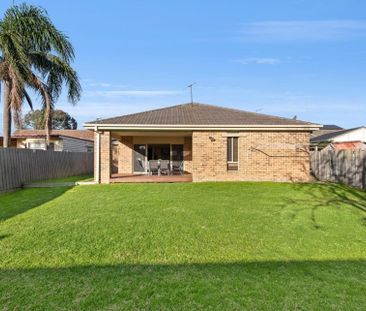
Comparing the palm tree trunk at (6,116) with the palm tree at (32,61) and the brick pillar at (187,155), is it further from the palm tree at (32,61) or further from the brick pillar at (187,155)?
the brick pillar at (187,155)

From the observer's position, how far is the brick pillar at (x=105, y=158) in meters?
16.9

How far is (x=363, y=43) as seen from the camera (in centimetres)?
1972

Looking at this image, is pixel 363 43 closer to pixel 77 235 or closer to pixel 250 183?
pixel 250 183

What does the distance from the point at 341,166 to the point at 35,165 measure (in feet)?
51.2

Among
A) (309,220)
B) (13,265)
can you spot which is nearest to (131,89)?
(309,220)

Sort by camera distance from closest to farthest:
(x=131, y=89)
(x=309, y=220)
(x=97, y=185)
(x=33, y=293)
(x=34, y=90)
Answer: (x=33, y=293) → (x=309, y=220) → (x=97, y=185) → (x=34, y=90) → (x=131, y=89)

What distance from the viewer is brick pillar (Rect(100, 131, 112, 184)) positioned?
1691 cm

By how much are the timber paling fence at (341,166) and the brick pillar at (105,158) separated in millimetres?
11333

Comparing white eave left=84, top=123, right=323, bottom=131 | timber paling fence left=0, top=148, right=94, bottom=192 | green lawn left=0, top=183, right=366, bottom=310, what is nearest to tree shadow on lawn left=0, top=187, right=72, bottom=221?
green lawn left=0, top=183, right=366, bottom=310

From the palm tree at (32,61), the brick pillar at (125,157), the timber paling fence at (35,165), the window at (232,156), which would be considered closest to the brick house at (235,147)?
the window at (232,156)

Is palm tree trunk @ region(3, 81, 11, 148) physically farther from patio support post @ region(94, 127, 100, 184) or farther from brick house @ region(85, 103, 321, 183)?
patio support post @ region(94, 127, 100, 184)

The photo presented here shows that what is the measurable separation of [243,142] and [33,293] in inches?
538

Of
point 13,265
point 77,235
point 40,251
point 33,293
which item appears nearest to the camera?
point 33,293

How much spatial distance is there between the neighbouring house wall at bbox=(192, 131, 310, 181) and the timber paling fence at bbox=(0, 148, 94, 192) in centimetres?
825
